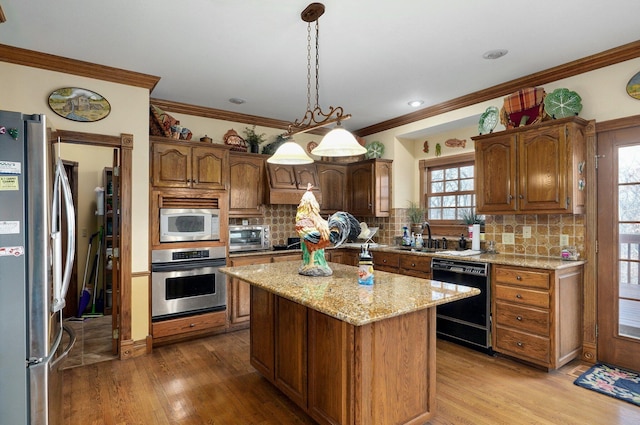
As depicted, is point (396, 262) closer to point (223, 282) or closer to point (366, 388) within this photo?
point (223, 282)

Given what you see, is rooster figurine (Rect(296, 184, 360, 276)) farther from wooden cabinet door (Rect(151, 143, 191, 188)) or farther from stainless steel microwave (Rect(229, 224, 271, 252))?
stainless steel microwave (Rect(229, 224, 271, 252))

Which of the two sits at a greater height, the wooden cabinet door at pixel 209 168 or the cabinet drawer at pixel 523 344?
the wooden cabinet door at pixel 209 168

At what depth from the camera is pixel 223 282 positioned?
13.5 ft

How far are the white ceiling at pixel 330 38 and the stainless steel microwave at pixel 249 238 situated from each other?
5.68 ft

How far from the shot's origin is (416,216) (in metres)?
5.12

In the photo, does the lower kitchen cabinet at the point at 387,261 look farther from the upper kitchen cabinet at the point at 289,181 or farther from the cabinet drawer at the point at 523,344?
Result: the cabinet drawer at the point at 523,344

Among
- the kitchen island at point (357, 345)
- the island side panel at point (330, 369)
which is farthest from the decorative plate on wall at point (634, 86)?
the island side panel at point (330, 369)

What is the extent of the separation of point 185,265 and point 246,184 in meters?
1.29

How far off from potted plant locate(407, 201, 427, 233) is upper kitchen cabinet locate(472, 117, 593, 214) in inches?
52.1

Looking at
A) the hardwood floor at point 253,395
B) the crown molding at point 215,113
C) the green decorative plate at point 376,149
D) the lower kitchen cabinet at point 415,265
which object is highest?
the crown molding at point 215,113

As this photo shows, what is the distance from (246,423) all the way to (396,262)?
2.61m

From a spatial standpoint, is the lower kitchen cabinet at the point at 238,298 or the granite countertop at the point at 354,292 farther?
the lower kitchen cabinet at the point at 238,298

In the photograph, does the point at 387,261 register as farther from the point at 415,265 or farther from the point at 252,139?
the point at 252,139

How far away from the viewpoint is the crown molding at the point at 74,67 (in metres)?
2.95
